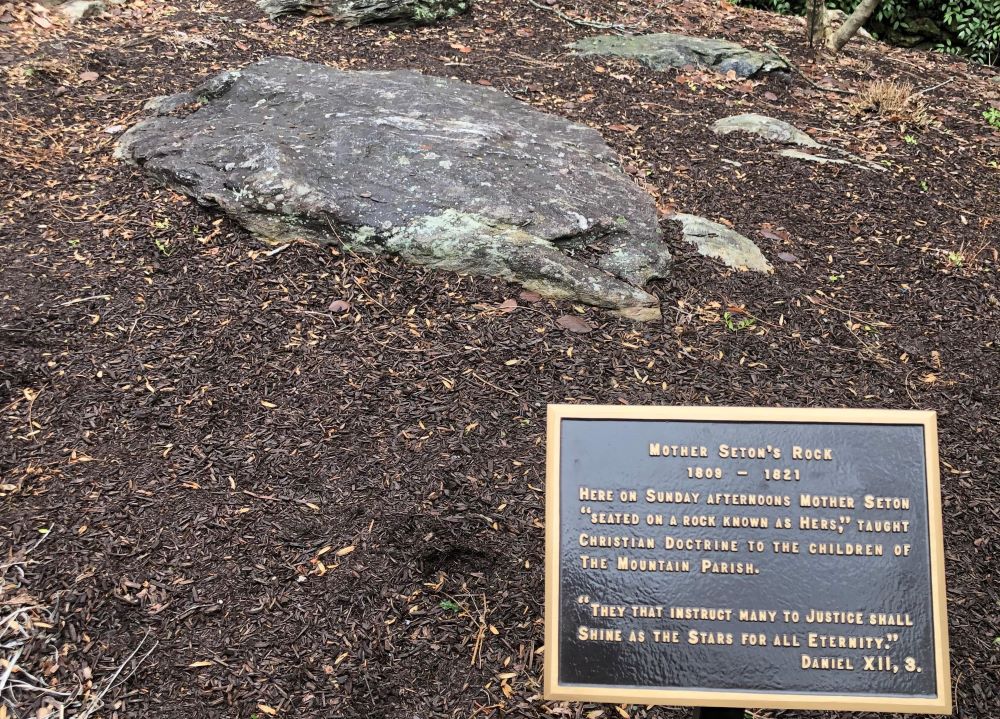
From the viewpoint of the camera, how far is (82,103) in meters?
5.80

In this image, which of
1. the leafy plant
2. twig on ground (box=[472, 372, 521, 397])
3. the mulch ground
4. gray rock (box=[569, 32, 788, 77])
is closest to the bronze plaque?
the mulch ground

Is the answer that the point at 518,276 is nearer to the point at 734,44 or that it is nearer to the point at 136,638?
the point at 136,638

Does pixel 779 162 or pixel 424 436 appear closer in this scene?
pixel 424 436

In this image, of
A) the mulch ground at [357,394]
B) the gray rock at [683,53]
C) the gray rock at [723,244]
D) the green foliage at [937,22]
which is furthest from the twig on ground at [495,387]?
the green foliage at [937,22]

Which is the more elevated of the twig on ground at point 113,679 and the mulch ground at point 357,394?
the mulch ground at point 357,394

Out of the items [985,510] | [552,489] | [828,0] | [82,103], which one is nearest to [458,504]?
[552,489]

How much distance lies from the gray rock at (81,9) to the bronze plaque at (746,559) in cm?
708

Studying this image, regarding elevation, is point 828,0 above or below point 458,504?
above

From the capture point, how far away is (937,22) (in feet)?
33.6

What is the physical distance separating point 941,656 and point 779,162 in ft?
14.2

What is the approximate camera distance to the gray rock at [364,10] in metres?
7.75

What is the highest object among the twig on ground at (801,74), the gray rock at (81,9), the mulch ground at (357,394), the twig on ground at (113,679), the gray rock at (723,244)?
the gray rock at (81,9)

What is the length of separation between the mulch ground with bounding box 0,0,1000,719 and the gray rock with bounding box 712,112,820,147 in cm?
33

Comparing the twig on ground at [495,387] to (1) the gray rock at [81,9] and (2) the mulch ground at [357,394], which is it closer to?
(2) the mulch ground at [357,394]
